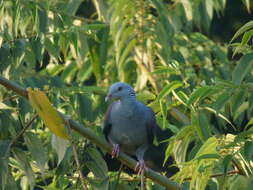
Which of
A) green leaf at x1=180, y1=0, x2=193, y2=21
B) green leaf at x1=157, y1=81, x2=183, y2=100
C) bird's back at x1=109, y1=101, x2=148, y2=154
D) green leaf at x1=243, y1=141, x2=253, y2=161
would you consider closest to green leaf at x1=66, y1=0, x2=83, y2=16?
green leaf at x1=180, y1=0, x2=193, y2=21

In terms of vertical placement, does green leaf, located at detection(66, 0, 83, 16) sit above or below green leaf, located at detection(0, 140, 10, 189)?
above

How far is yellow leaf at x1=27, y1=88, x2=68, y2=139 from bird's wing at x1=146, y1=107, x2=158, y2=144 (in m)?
1.48

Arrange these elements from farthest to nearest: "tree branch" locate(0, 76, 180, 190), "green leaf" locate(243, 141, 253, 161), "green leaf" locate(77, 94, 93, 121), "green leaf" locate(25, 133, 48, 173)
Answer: "green leaf" locate(77, 94, 93, 121) < "green leaf" locate(25, 133, 48, 173) < "tree branch" locate(0, 76, 180, 190) < "green leaf" locate(243, 141, 253, 161)

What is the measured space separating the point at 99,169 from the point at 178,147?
23.9 inches

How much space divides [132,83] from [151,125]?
50.2 inches

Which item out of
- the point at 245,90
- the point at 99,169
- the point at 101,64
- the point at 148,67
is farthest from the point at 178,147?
the point at 148,67

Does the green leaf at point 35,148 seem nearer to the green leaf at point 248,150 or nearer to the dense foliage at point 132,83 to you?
the dense foliage at point 132,83

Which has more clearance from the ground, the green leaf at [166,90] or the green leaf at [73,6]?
the green leaf at [73,6]

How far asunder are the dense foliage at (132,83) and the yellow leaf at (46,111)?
23 centimetres

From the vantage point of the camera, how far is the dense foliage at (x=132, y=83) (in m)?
3.19

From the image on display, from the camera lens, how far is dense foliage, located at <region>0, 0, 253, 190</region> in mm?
3193

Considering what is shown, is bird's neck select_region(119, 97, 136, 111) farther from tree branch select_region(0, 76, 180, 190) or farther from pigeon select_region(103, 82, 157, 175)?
tree branch select_region(0, 76, 180, 190)

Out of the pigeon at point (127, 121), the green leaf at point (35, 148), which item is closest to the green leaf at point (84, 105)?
the pigeon at point (127, 121)

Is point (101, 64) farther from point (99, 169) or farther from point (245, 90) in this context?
point (245, 90)
